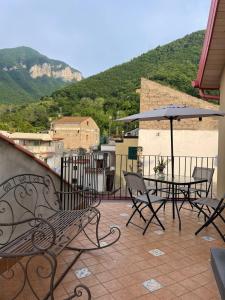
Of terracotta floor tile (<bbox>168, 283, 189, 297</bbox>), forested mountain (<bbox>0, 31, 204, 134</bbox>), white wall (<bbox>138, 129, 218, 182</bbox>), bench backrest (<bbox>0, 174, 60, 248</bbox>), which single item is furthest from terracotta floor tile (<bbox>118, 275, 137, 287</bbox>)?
forested mountain (<bbox>0, 31, 204, 134</bbox>)

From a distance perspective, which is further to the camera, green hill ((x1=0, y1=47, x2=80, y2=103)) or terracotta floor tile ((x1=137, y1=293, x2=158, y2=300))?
green hill ((x1=0, y1=47, x2=80, y2=103))

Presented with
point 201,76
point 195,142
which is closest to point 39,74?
point 195,142

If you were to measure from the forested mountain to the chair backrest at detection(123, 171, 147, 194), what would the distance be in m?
15.0

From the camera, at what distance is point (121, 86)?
30.3 m

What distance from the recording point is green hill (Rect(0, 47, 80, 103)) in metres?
38.7

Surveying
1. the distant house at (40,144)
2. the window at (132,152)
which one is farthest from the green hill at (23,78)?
the window at (132,152)

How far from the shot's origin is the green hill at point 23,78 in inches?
1524

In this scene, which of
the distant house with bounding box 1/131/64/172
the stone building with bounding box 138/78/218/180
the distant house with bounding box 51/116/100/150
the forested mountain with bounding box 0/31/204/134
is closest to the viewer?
the stone building with bounding box 138/78/218/180

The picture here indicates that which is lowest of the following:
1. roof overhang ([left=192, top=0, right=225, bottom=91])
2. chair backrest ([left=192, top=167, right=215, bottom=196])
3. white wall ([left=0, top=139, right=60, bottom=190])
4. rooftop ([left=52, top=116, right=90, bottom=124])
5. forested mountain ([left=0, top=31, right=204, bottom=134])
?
chair backrest ([left=192, top=167, right=215, bottom=196])

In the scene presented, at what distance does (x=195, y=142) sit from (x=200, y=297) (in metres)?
15.4

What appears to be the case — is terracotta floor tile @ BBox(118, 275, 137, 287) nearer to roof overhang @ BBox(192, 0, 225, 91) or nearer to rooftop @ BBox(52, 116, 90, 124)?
roof overhang @ BBox(192, 0, 225, 91)

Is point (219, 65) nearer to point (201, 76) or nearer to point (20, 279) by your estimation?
point (201, 76)

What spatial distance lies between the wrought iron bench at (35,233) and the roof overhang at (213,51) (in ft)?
9.92

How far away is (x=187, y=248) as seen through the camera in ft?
10.2
